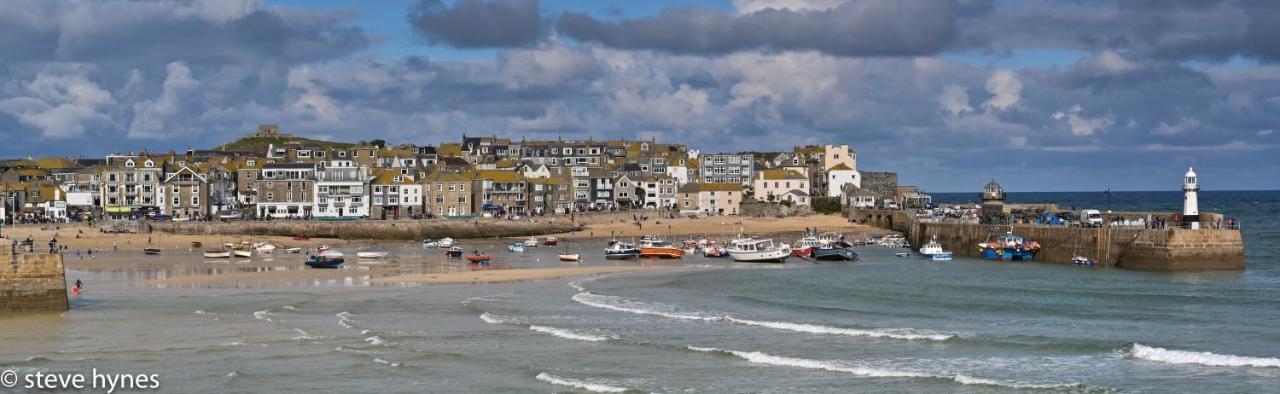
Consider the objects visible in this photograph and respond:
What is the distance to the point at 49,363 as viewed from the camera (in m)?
25.2

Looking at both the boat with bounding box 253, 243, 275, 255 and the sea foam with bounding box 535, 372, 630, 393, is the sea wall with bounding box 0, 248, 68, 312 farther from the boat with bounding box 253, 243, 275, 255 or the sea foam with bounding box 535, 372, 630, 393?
the boat with bounding box 253, 243, 275, 255

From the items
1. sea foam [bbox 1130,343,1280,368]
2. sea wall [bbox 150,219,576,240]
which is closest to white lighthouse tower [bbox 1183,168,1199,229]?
sea foam [bbox 1130,343,1280,368]

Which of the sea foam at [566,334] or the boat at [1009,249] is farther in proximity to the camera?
the boat at [1009,249]

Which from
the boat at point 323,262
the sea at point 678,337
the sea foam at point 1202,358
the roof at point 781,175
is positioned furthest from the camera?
the roof at point 781,175

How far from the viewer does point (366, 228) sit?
94875 mm

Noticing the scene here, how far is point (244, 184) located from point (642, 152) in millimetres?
52341

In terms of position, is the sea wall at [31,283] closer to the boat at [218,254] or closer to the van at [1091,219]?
the boat at [218,254]

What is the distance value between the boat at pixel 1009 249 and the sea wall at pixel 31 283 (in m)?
43.7

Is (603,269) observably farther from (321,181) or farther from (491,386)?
(321,181)

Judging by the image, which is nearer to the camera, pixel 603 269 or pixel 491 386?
pixel 491 386

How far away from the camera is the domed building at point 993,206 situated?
76938 millimetres

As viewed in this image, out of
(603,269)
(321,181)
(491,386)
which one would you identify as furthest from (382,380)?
(321,181)

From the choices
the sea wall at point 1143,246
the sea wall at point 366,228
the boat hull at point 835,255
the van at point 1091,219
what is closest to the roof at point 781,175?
the sea wall at point 366,228

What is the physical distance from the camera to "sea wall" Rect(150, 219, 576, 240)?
91500 mm
